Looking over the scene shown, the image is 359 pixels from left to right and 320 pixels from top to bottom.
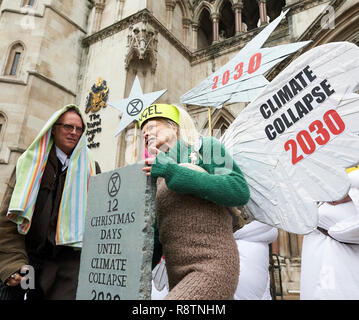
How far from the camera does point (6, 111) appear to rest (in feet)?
27.1

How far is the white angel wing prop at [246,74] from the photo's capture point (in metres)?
1.96

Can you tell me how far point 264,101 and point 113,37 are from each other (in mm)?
10031

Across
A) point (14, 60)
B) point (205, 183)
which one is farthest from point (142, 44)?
point (205, 183)

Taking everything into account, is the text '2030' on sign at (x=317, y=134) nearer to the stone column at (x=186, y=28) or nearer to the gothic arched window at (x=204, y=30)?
the stone column at (x=186, y=28)

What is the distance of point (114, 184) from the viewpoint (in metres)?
1.36

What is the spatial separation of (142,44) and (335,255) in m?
8.52

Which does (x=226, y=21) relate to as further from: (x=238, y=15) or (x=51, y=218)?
(x=51, y=218)

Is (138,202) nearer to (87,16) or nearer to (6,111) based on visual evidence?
(6,111)

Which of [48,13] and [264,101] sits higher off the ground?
[48,13]

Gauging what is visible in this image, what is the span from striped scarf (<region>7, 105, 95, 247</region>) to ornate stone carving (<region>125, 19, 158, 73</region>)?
7.47 meters

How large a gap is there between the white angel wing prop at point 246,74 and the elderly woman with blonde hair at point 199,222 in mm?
1053

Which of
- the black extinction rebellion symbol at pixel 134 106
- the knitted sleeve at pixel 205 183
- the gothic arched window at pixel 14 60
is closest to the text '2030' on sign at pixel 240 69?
the black extinction rebellion symbol at pixel 134 106

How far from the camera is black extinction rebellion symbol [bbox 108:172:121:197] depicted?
1.34 metres

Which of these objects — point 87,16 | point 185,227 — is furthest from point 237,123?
point 87,16
